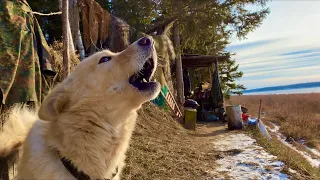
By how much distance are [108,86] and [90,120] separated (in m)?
0.29

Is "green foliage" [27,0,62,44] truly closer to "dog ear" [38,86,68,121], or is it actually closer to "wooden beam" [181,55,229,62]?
"wooden beam" [181,55,229,62]

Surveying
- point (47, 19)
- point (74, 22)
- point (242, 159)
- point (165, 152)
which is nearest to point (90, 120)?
point (165, 152)

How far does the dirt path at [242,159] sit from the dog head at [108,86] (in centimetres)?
305

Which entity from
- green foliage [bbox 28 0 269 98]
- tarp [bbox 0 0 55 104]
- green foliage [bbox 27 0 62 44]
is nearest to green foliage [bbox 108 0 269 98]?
green foliage [bbox 28 0 269 98]

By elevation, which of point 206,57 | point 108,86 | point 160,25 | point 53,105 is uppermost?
point 160,25

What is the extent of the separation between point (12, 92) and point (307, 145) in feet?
39.4

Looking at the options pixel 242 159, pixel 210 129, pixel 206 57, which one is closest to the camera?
pixel 242 159

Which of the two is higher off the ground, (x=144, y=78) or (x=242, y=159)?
(x=144, y=78)

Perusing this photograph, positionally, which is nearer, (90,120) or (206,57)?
(90,120)

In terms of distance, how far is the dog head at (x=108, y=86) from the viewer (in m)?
2.15

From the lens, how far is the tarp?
283 cm

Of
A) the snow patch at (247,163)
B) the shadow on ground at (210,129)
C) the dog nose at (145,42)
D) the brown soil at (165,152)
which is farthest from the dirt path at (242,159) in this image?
the dog nose at (145,42)

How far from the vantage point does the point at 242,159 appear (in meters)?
5.72

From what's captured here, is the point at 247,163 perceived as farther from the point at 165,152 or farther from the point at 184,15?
the point at 184,15
